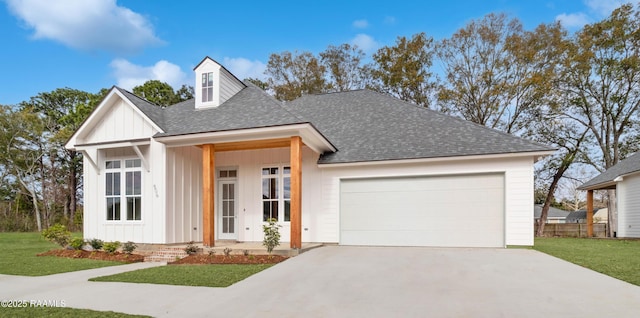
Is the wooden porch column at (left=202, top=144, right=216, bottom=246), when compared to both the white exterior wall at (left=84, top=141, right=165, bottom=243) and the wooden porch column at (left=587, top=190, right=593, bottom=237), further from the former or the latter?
the wooden porch column at (left=587, top=190, right=593, bottom=237)

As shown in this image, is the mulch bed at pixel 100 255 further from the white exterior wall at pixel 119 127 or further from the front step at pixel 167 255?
the white exterior wall at pixel 119 127

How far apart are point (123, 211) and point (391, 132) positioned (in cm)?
872

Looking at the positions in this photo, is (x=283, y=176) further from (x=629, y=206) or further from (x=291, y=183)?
(x=629, y=206)

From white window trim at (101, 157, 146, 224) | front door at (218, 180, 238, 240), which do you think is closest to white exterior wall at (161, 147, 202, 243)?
front door at (218, 180, 238, 240)

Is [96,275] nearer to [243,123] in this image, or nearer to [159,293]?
[159,293]

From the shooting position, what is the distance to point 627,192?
15625 mm

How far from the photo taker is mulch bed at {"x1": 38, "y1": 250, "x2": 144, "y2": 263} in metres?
9.16

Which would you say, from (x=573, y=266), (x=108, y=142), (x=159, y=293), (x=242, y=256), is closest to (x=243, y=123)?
(x=242, y=256)

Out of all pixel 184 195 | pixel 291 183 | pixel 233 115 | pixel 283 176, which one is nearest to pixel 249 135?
pixel 233 115

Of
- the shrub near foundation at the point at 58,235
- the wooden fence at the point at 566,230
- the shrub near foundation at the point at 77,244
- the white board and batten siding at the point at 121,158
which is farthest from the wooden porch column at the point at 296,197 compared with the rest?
the wooden fence at the point at 566,230

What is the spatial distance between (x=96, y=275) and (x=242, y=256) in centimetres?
294

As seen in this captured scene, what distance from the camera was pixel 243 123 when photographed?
9766 millimetres

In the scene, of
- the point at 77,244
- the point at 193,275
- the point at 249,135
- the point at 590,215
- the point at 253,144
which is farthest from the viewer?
the point at 590,215

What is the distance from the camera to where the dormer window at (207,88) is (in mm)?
11922
